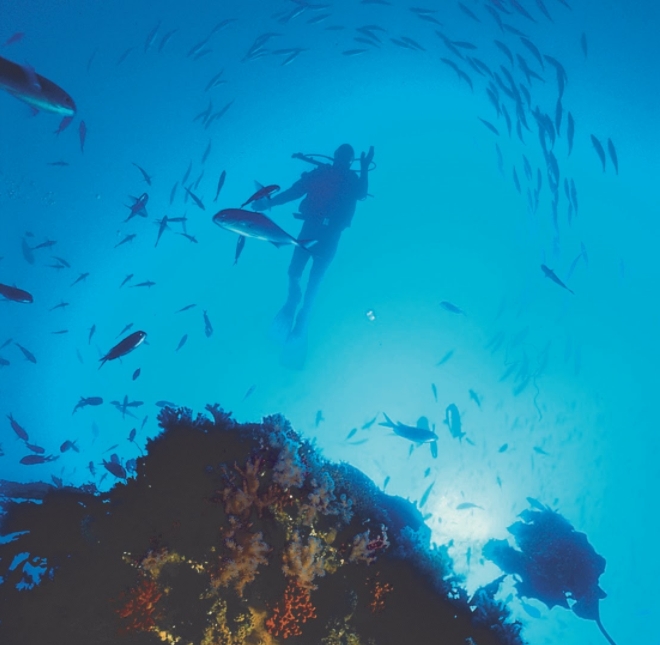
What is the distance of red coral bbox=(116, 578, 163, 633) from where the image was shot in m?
3.19

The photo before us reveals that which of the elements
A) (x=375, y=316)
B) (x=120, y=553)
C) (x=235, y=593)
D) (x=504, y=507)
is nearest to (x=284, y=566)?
(x=235, y=593)

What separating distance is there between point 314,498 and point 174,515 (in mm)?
1353

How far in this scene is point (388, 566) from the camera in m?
3.67

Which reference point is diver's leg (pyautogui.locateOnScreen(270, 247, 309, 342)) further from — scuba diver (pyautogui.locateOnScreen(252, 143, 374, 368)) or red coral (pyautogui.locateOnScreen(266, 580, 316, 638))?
red coral (pyautogui.locateOnScreen(266, 580, 316, 638))

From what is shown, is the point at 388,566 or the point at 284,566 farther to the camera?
the point at 388,566

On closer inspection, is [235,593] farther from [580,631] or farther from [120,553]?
[580,631]

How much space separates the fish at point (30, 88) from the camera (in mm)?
2883

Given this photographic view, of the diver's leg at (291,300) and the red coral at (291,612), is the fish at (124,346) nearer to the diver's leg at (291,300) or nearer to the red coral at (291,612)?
the red coral at (291,612)

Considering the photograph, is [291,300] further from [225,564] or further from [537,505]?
[225,564]

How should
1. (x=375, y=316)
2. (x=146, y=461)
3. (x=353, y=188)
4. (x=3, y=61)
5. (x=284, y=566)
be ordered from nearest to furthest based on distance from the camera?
(x=3, y=61) → (x=284, y=566) → (x=146, y=461) → (x=353, y=188) → (x=375, y=316)

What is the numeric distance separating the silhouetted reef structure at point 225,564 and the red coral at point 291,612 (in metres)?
0.01

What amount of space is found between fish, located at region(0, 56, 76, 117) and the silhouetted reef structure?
3219 mm

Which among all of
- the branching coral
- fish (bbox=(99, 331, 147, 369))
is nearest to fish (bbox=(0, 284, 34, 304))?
fish (bbox=(99, 331, 147, 369))

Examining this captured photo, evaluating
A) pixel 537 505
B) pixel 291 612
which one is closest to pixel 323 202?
pixel 537 505
